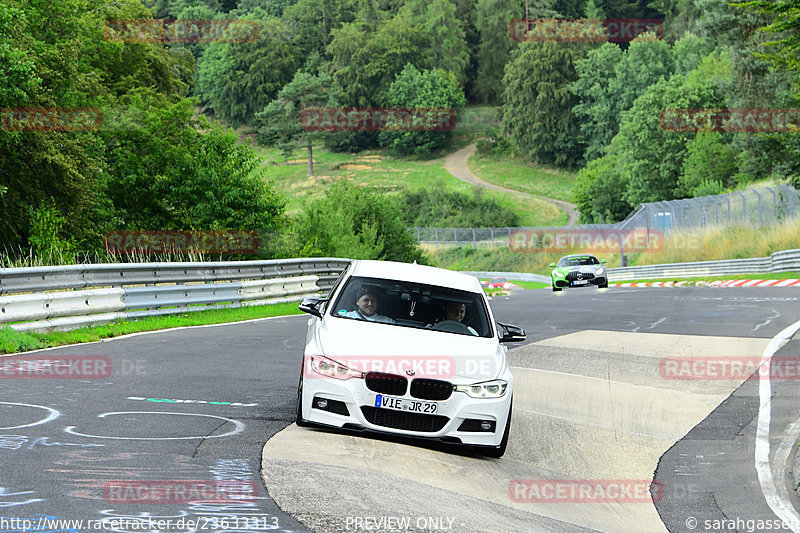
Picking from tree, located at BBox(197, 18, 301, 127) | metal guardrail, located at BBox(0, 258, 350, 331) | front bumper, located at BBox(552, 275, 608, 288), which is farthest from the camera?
tree, located at BBox(197, 18, 301, 127)

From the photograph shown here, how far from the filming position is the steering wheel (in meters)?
8.96

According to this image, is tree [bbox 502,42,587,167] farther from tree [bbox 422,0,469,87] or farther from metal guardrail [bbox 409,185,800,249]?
metal guardrail [bbox 409,185,800,249]

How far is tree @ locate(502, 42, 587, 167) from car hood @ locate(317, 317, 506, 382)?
12892 centimetres

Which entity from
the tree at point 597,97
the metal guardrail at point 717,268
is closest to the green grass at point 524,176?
the tree at point 597,97

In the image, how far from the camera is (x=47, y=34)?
112 ft

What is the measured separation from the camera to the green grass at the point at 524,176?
413ft

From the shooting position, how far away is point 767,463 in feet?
28.3

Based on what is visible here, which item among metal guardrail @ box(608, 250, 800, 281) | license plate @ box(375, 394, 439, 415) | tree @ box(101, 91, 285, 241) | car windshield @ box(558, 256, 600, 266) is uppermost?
license plate @ box(375, 394, 439, 415)

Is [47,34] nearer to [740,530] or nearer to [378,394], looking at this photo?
[378,394]

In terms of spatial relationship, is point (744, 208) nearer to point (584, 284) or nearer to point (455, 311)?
point (584, 284)

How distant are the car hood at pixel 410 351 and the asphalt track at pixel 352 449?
2.12 ft

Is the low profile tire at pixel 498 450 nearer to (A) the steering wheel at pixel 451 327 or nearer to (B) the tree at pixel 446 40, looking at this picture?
(A) the steering wheel at pixel 451 327

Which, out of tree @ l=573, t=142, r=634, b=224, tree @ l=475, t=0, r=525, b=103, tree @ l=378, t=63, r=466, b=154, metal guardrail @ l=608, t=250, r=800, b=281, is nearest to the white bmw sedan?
metal guardrail @ l=608, t=250, r=800, b=281

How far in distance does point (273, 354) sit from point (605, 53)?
125251 millimetres
